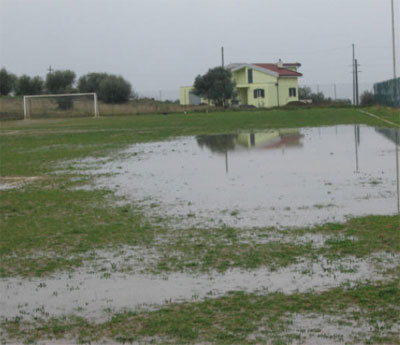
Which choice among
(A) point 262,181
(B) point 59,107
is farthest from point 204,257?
(B) point 59,107

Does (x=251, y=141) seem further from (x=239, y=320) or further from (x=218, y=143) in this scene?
(x=239, y=320)

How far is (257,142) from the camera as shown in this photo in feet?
85.4

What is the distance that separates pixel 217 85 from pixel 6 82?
89.5ft

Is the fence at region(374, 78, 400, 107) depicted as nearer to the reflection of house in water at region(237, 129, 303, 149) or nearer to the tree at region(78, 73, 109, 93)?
the reflection of house in water at region(237, 129, 303, 149)

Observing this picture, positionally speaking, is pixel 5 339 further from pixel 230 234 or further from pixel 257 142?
pixel 257 142

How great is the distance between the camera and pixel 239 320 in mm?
5602

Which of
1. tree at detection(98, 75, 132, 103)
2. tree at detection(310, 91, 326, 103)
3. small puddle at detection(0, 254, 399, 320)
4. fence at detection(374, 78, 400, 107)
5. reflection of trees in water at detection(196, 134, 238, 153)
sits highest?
tree at detection(98, 75, 132, 103)

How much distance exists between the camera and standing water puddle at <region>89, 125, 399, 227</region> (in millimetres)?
10648

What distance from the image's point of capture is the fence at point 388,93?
49100mm

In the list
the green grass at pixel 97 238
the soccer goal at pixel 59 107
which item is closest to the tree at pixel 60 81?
the soccer goal at pixel 59 107

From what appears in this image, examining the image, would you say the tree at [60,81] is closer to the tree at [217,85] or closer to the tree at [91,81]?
the tree at [91,81]

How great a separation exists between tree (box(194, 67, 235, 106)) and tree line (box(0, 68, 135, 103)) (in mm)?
8710

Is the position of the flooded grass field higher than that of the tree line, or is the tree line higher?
the tree line

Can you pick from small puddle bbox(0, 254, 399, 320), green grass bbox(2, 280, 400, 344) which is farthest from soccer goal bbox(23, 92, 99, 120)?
green grass bbox(2, 280, 400, 344)
